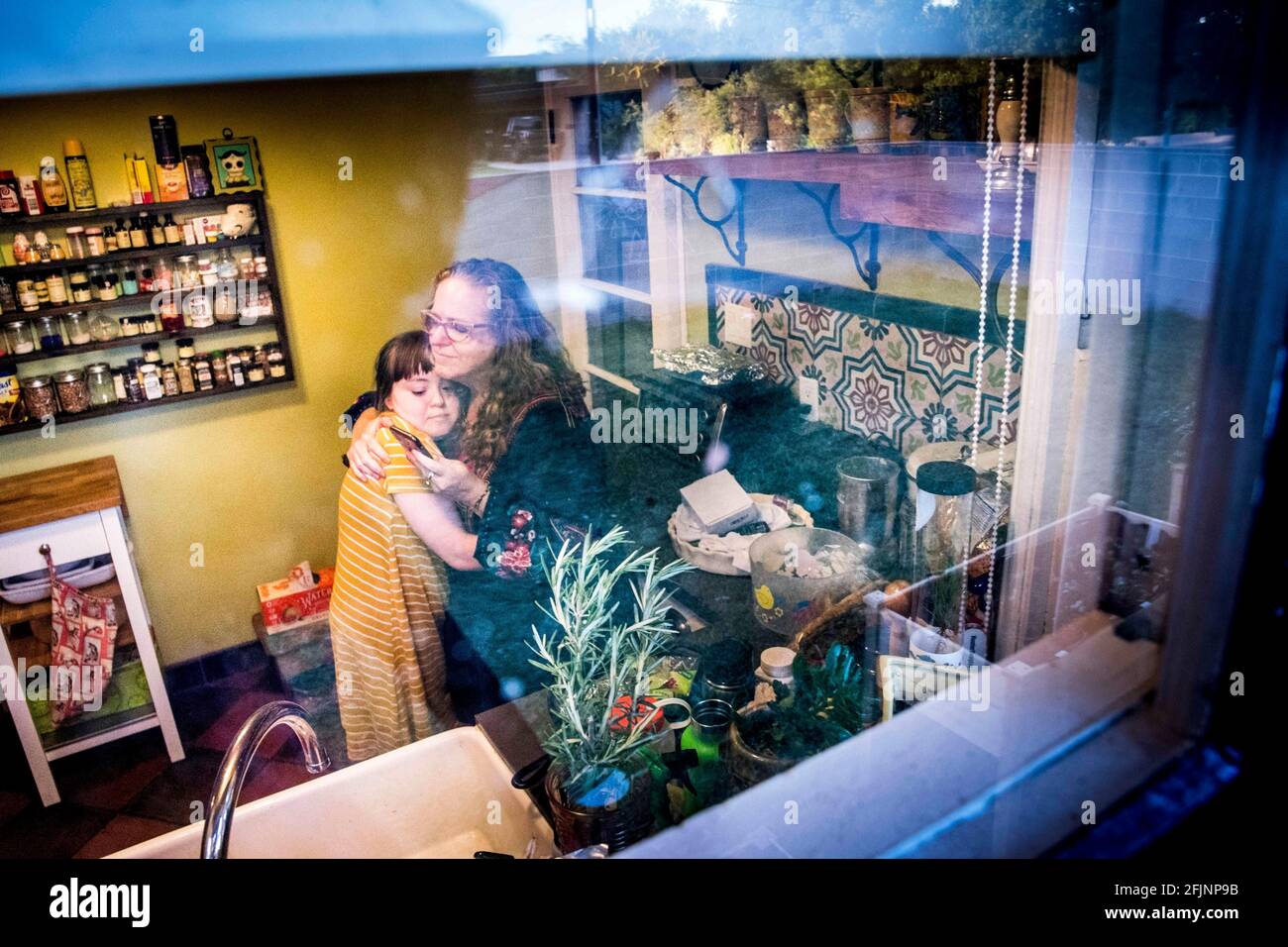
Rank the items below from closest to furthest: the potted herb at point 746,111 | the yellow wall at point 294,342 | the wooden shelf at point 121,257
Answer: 1. the potted herb at point 746,111
2. the wooden shelf at point 121,257
3. the yellow wall at point 294,342

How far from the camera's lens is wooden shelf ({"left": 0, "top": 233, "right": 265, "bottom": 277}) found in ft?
5.65

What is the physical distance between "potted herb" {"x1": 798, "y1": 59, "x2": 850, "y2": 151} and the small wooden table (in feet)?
4.84

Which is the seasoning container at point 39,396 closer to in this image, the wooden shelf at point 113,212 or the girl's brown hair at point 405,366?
the wooden shelf at point 113,212

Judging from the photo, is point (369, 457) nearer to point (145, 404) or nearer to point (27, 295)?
point (145, 404)

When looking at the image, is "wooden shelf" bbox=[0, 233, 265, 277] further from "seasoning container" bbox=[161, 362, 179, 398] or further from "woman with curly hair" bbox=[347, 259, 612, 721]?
"woman with curly hair" bbox=[347, 259, 612, 721]

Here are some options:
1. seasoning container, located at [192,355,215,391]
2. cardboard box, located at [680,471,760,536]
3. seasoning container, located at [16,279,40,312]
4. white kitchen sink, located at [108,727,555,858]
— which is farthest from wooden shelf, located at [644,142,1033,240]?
seasoning container, located at [16,279,40,312]

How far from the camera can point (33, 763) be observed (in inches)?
67.3

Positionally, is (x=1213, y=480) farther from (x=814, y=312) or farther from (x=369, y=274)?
(x=369, y=274)

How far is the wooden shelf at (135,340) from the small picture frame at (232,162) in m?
0.29

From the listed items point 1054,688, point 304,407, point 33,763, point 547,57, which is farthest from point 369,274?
point 1054,688

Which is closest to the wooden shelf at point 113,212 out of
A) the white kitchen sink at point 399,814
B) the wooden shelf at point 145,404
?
the wooden shelf at point 145,404

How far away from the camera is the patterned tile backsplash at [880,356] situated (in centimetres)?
119

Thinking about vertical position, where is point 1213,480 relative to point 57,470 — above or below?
above
